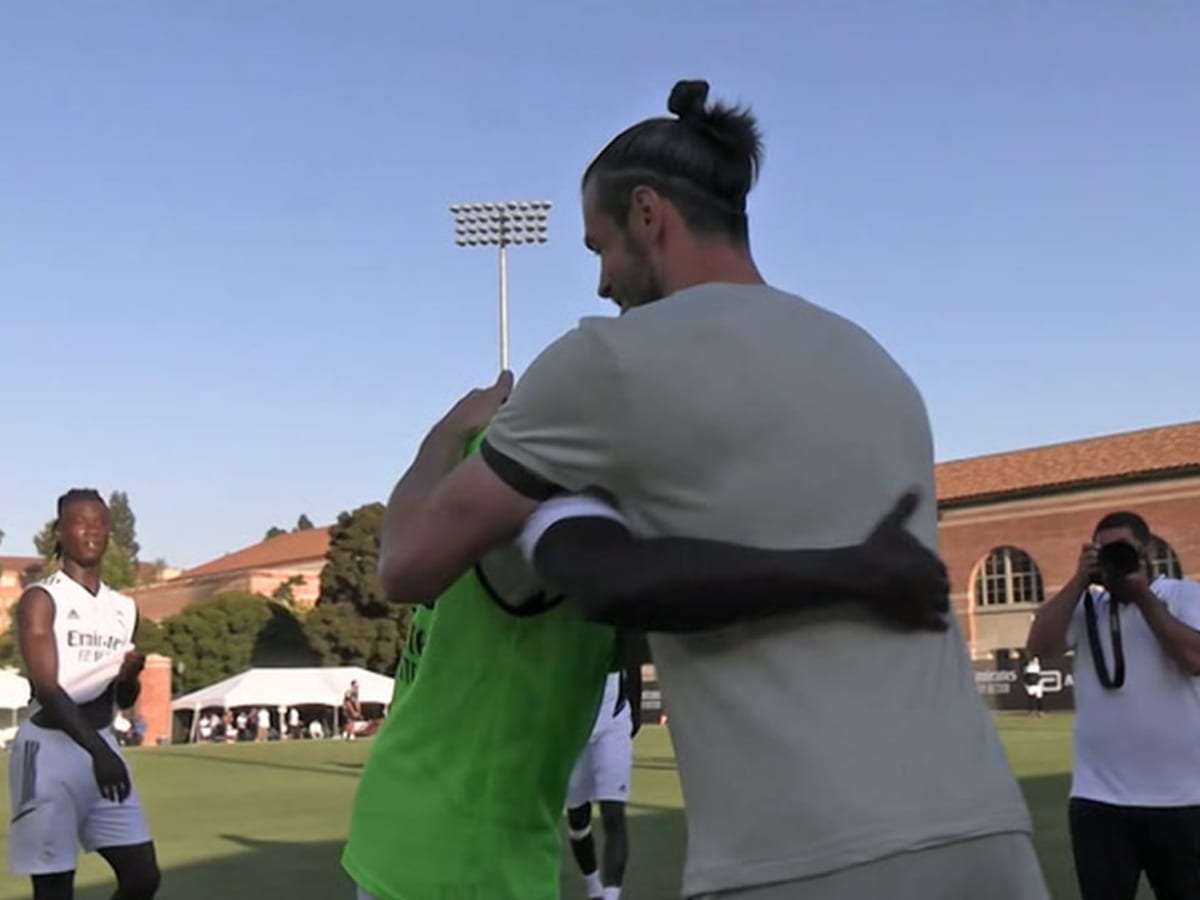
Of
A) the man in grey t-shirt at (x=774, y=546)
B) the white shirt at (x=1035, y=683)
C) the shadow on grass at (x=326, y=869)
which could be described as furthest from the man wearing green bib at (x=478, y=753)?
the white shirt at (x=1035, y=683)

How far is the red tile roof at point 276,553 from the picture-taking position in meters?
116

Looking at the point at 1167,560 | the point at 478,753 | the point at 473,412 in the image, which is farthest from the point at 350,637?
the point at 473,412

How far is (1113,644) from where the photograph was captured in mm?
6555

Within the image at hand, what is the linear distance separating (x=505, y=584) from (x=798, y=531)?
0.78 meters

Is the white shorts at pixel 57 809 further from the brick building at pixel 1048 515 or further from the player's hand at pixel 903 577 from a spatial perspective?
the brick building at pixel 1048 515

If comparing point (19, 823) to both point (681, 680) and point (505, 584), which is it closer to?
point (505, 584)

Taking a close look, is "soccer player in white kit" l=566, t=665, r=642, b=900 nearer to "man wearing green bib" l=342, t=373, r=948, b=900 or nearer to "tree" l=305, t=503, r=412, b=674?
"man wearing green bib" l=342, t=373, r=948, b=900

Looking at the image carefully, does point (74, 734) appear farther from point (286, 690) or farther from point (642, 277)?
point (286, 690)

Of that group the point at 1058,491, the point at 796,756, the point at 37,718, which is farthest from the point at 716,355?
the point at 1058,491

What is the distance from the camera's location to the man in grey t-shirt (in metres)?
2.01

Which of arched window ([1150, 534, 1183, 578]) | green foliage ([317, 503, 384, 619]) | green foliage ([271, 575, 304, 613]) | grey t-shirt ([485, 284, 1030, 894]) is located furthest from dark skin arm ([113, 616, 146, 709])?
green foliage ([271, 575, 304, 613])

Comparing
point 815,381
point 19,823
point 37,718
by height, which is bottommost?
point 19,823

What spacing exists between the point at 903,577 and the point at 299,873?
415 inches

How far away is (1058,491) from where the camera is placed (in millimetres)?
58938
